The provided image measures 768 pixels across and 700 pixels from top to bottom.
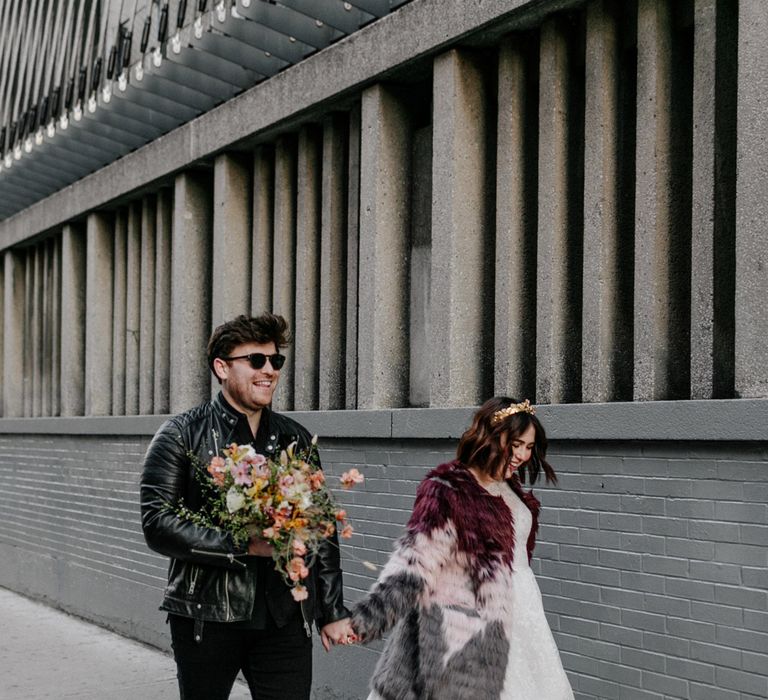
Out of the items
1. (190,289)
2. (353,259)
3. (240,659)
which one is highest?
(353,259)

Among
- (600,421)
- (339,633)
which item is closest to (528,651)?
(339,633)

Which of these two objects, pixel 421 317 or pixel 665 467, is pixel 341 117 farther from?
pixel 665 467

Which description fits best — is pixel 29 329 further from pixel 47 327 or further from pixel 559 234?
pixel 559 234

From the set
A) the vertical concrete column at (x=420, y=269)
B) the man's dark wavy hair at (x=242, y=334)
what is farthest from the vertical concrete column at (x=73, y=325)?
the man's dark wavy hair at (x=242, y=334)

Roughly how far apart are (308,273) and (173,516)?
4018mm

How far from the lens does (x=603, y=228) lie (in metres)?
5.51

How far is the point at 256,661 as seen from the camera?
415cm

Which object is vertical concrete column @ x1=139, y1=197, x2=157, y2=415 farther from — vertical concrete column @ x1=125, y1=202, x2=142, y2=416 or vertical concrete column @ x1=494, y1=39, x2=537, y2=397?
vertical concrete column @ x1=494, y1=39, x2=537, y2=397

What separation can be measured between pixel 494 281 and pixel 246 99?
2826 millimetres

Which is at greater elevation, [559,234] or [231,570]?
[559,234]

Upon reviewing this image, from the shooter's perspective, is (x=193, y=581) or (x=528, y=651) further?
(x=528, y=651)

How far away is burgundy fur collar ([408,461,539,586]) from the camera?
13.9 feet

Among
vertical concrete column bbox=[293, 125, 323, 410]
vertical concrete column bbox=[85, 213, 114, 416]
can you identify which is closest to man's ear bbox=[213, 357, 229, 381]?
vertical concrete column bbox=[293, 125, 323, 410]

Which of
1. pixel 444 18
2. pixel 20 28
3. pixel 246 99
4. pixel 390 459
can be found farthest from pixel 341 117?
pixel 20 28
